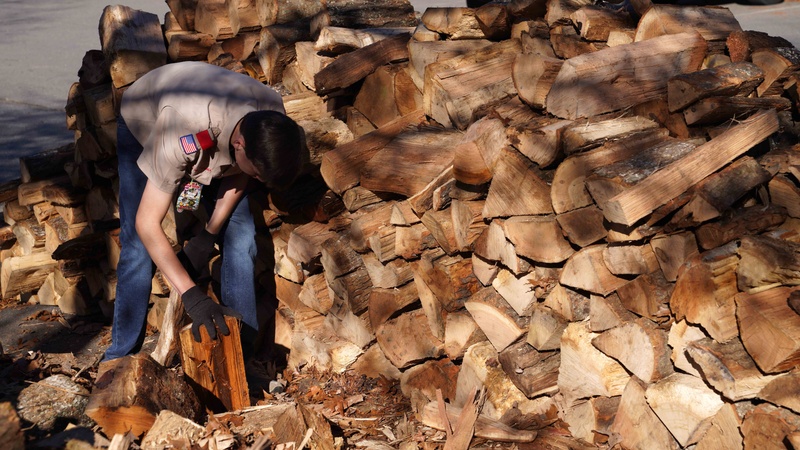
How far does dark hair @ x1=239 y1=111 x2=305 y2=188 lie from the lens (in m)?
A: 3.12

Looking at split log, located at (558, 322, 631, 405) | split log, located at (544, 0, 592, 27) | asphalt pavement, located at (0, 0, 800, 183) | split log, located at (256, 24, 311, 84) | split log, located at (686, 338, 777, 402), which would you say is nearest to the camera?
split log, located at (686, 338, 777, 402)

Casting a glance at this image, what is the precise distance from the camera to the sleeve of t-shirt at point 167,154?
324 cm

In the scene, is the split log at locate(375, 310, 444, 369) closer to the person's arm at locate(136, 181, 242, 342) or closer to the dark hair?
the person's arm at locate(136, 181, 242, 342)

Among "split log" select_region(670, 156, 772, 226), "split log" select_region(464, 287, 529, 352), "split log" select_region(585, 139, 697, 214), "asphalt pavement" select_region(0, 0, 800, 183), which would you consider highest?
"split log" select_region(585, 139, 697, 214)

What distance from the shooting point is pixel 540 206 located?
293cm

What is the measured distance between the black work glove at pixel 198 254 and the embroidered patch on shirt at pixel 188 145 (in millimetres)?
867

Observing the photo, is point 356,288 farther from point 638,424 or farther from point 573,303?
point 638,424

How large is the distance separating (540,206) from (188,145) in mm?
1430

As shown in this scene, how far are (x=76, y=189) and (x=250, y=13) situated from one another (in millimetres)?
1682

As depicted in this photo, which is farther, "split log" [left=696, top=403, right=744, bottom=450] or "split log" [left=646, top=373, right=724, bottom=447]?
"split log" [left=646, top=373, right=724, bottom=447]

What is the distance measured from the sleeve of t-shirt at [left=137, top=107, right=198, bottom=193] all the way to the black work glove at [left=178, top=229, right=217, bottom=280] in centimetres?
76

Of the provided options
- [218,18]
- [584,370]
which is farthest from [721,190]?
[218,18]

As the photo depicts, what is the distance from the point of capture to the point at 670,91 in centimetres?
285

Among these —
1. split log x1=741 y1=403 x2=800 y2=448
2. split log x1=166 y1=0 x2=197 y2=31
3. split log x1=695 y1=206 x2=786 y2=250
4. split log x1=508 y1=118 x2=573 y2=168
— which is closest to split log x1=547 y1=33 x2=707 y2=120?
split log x1=508 y1=118 x2=573 y2=168
